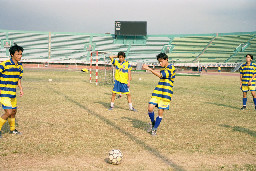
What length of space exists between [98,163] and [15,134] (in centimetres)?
279

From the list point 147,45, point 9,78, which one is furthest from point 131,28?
point 9,78

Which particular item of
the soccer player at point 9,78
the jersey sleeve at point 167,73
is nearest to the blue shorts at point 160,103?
the jersey sleeve at point 167,73

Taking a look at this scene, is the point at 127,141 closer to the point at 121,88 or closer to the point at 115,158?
the point at 115,158

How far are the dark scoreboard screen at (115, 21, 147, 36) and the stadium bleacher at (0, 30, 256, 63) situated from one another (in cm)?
400

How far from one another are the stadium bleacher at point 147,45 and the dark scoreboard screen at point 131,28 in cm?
400

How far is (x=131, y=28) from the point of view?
2338 inches

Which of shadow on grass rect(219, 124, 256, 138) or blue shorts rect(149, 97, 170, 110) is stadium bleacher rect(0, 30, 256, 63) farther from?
blue shorts rect(149, 97, 170, 110)

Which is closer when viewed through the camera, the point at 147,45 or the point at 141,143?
the point at 141,143

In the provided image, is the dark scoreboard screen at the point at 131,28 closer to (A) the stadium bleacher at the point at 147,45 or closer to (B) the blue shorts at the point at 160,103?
(A) the stadium bleacher at the point at 147,45

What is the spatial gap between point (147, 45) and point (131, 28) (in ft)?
23.7

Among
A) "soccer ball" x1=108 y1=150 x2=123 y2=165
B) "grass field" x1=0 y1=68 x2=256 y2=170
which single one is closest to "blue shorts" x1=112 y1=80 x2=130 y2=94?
"grass field" x1=0 y1=68 x2=256 y2=170

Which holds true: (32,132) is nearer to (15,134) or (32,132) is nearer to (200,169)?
(15,134)

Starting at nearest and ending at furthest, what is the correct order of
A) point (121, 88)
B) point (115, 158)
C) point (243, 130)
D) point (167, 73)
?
point (115, 158) < point (167, 73) < point (243, 130) < point (121, 88)

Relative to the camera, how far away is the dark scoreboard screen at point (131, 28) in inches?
2324
